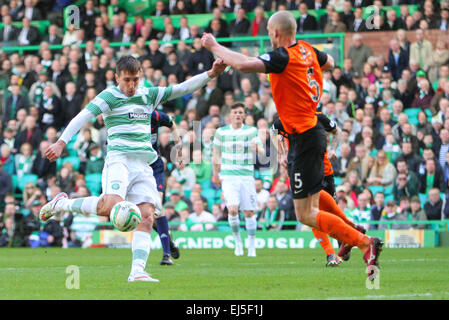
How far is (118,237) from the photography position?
2095 cm

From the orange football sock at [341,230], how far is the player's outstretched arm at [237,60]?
1732 millimetres

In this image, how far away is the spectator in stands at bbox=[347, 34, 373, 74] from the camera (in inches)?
891

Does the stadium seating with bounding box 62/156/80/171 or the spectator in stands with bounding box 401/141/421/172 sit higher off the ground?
the spectator in stands with bounding box 401/141/421/172

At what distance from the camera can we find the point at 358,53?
74.5 ft

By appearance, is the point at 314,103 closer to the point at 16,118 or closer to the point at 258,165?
the point at 258,165

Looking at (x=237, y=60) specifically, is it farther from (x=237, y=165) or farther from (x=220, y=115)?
(x=220, y=115)

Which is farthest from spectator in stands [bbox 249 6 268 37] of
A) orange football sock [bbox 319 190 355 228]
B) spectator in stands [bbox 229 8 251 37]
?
orange football sock [bbox 319 190 355 228]

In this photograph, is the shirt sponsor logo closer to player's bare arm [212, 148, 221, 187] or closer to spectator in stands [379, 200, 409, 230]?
player's bare arm [212, 148, 221, 187]

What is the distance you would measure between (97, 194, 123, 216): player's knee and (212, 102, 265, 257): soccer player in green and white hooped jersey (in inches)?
278

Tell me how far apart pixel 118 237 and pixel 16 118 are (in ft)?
19.1

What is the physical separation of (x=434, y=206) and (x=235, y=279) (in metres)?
10.6

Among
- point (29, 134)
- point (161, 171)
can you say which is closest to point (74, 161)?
point (29, 134)

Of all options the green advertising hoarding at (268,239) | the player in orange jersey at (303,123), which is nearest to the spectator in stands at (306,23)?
the green advertising hoarding at (268,239)

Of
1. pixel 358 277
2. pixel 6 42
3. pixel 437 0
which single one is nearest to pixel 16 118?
pixel 6 42
